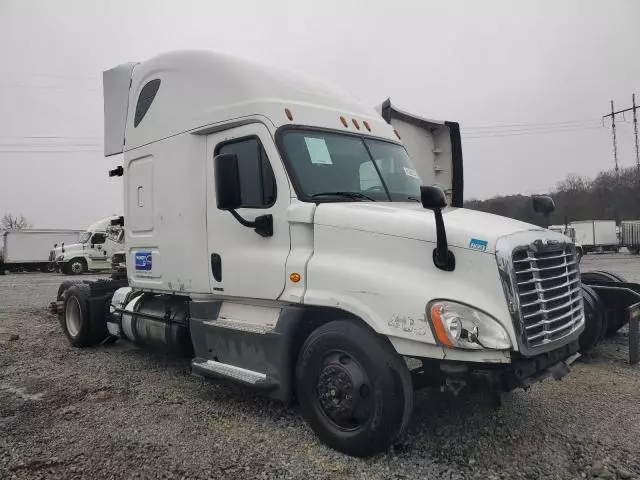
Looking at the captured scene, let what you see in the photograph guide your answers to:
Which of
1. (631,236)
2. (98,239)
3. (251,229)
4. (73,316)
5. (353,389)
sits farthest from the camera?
(631,236)

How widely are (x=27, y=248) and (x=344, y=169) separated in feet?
111

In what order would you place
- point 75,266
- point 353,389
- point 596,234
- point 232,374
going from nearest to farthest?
point 353,389
point 232,374
point 75,266
point 596,234

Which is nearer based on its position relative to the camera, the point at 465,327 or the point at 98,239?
the point at 465,327

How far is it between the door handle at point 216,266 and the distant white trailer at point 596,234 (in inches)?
1751

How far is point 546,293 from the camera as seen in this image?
3.68 m

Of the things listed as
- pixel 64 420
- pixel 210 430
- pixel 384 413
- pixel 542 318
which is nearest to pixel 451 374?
pixel 384 413

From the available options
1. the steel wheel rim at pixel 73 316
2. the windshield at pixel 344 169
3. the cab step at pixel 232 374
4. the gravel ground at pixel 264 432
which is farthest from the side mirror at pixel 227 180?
the steel wheel rim at pixel 73 316

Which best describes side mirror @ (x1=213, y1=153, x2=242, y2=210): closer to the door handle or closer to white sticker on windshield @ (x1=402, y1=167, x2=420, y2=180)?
the door handle

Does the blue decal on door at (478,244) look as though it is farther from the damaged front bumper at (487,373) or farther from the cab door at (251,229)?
the cab door at (251,229)

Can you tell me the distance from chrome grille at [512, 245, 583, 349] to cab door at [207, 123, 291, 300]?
6.31ft

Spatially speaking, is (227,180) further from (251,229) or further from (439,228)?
(439,228)

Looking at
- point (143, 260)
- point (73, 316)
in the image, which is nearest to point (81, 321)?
point (73, 316)

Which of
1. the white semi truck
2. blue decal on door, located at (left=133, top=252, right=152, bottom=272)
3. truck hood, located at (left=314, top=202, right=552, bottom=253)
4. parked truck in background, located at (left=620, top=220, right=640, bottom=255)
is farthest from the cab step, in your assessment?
parked truck in background, located at (left=620, top=220, right=640, bottom=255)

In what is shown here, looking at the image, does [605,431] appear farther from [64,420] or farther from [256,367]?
[64,420]
